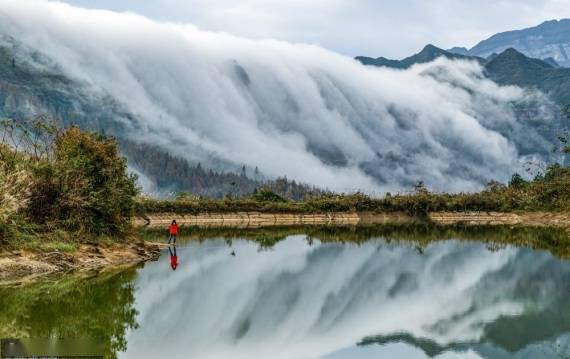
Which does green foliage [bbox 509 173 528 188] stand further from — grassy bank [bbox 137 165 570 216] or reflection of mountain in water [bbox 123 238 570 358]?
reflection of mountain in water [bbox 123 238 570 358]

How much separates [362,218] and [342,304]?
265 feet

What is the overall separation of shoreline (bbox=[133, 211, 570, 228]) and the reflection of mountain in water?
160 feet

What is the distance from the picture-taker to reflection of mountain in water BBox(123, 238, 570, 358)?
1995cm

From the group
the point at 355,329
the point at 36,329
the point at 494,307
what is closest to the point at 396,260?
the point at 494,307

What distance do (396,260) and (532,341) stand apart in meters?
26.0

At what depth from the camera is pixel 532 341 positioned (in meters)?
20.7

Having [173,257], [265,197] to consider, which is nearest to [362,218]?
[265,197]

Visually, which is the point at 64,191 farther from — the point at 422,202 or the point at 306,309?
the point at 422,202

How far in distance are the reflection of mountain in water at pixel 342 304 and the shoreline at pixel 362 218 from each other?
48815 millimetres

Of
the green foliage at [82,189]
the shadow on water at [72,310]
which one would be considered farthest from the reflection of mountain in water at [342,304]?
the green foliage at [82,189]

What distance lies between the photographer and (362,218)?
108 metres

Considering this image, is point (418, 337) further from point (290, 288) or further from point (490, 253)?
point (490, 253)

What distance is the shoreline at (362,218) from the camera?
9544cm

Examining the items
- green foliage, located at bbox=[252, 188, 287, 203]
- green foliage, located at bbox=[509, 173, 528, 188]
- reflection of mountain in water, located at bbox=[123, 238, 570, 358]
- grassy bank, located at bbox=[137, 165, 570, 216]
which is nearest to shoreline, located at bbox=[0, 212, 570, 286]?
grassy bank, located at bbox=[137, 165, 570, 216]
